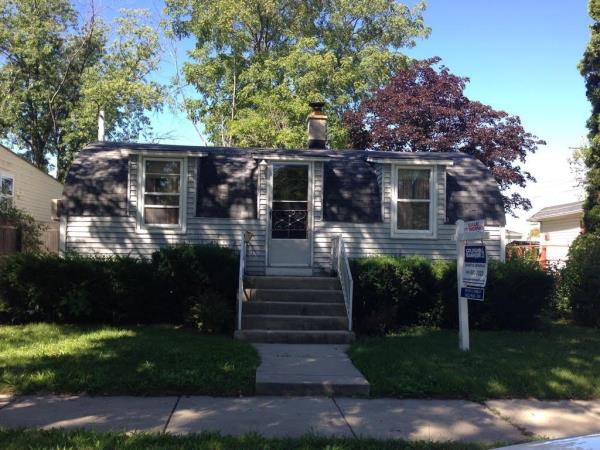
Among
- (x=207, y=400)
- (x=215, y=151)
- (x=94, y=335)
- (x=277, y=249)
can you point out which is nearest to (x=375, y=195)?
(x=277, y=249)

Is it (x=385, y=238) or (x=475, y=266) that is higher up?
(x=385, y=238)

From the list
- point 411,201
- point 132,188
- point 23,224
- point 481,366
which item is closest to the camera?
point 481,366

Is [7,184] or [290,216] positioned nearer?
[290,216]

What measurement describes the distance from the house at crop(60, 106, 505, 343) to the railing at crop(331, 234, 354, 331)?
0.38 feet

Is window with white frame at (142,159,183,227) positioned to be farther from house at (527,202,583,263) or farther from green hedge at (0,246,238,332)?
house at (527,202,583,263)

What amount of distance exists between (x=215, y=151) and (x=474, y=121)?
14.1 meters

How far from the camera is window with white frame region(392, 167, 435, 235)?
12.7 meters

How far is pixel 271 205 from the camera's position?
12.5 m

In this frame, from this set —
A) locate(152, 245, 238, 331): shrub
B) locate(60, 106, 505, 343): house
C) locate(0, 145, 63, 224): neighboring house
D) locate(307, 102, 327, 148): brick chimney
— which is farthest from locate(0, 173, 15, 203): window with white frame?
locate(152, 245, 238, 331): shrub

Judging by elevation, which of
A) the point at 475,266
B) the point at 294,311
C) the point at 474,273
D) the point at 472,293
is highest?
the point at 475,266

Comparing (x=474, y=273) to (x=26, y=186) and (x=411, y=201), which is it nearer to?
(x=411, y=201)

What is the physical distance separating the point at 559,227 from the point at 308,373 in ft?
81.0

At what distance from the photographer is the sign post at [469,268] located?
816 centimetres

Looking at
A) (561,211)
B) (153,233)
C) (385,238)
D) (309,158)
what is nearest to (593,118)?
(385,238)
